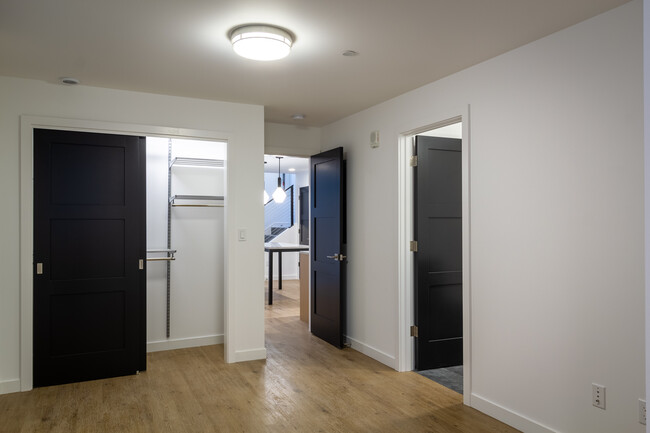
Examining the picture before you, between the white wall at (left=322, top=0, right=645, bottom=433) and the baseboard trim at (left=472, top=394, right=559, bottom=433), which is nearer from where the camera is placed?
the white wall at (left=322, top=0, right=645, bottom=433)

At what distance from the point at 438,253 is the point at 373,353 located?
1172 millimetres

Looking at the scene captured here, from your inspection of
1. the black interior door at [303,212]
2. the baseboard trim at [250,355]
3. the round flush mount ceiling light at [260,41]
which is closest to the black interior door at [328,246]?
the baseboard trim at [250,355]

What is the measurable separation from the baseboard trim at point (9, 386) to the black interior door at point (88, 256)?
0.51ft

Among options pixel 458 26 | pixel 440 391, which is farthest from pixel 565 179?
pixel 440 391

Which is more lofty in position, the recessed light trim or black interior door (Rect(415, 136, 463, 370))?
the recessed light trim

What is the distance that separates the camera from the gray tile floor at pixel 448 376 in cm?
365

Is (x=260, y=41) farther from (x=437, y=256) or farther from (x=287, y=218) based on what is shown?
(x=287, y=218)

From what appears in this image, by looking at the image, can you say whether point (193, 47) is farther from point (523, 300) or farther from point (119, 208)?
point (523, 300)

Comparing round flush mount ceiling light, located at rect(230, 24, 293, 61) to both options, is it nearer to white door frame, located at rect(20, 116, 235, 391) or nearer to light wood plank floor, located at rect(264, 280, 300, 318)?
white door frame, located at rect(20, 116, 235, 391)

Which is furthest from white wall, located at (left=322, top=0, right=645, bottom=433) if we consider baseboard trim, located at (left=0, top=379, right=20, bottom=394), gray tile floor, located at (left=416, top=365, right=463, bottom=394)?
baseboard trim, located at (left=0, top=379, right=20, bottom=394)

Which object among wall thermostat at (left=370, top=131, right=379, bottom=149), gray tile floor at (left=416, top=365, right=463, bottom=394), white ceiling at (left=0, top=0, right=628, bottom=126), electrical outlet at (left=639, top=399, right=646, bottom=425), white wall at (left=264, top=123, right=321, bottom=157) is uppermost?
white ceiling at (left=0, top=0, right=628, bottom=126)

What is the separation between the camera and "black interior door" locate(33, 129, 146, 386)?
3641 mm

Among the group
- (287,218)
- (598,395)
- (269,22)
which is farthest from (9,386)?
(287,218)

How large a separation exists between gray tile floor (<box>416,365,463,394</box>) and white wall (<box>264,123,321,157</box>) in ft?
9.14
